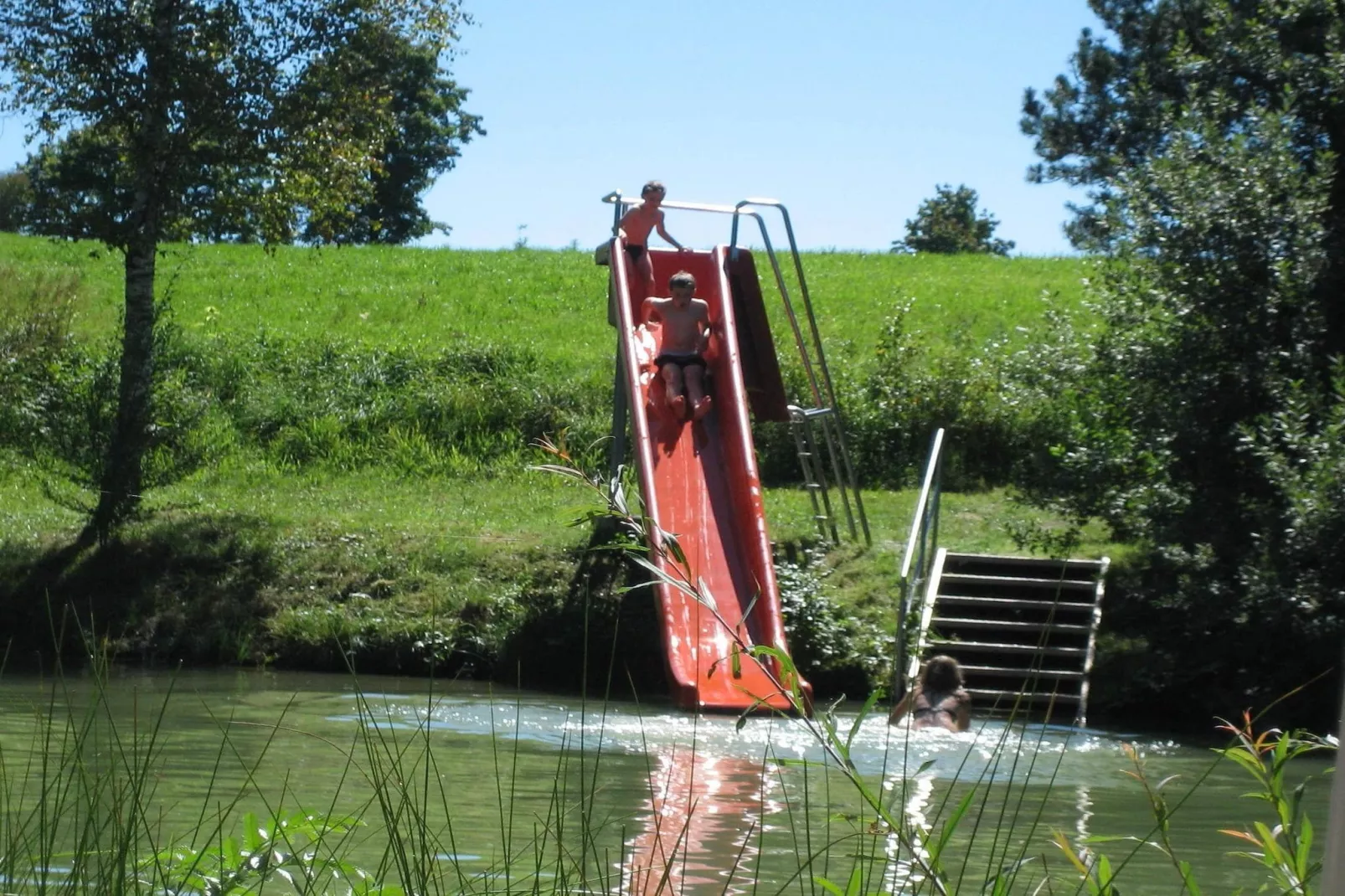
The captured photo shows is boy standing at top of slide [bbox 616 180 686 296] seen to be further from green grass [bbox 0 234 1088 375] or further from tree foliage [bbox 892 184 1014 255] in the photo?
tree foliage [bbox 892 184 1014 255]

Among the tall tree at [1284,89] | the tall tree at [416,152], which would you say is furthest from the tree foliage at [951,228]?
the tall tree at [1284,89]

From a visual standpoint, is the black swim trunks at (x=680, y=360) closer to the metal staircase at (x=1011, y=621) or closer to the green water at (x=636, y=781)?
the metal staircase at (x=1011, y=621)

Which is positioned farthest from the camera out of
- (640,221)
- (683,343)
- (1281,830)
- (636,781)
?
(640,221)

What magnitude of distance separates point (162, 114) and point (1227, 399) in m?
10.0

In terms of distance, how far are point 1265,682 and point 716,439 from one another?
15.4ft

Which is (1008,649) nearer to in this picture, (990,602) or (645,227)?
(990,602)

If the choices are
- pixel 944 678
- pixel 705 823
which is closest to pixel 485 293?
pixel 944 678

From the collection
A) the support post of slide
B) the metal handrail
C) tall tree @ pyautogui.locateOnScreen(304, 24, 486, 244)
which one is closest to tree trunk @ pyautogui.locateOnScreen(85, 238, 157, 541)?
the support post of slide

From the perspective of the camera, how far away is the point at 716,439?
13.7m

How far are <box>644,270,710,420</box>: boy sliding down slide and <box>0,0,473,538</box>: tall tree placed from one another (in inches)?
174

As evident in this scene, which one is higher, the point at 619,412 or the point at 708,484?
the point at 619,412

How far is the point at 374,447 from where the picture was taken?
20.0 metres

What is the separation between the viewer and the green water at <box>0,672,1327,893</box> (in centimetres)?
602

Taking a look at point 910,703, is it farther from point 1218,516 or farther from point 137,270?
A: point 137,270
